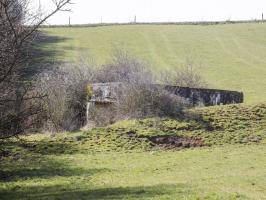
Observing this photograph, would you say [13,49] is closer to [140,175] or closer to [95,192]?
[95,192]

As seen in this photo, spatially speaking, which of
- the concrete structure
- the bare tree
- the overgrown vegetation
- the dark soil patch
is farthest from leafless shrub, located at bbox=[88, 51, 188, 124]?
the bare tree

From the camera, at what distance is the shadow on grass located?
56.9ft

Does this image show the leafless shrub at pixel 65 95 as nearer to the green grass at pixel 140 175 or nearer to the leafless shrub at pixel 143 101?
the leafless shrub at pixel 143 101

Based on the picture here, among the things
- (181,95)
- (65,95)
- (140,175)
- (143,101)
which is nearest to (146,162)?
(140,175)

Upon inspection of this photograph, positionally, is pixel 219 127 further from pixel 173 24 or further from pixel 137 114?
pixel 173 24

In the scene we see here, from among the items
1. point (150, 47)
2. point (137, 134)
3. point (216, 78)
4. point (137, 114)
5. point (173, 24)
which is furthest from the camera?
point (173, 24)

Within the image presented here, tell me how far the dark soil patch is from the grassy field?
28 centimetres

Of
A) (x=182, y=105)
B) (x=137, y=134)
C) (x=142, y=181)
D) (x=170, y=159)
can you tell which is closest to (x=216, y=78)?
(x=182, y=105)

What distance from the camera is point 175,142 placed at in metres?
30.9

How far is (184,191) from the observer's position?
17578 millimetres

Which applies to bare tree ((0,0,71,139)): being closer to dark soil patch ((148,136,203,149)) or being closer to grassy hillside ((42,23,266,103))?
dark soil patch ((148,136,203,149))

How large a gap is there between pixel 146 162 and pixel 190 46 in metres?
51.6

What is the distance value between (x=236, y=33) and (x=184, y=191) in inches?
2704

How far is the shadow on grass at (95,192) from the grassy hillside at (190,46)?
35.2 m
